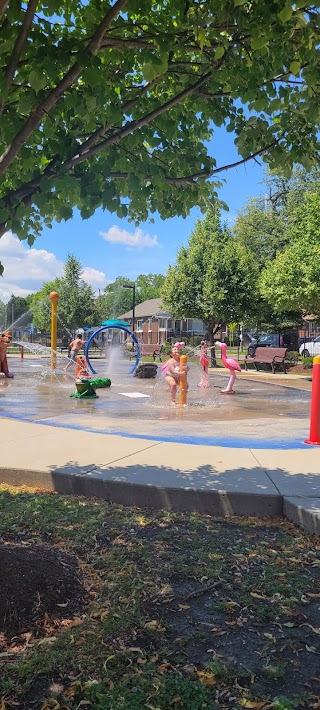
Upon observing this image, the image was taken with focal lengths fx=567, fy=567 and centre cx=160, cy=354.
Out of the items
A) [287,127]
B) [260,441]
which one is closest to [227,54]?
[287,127]

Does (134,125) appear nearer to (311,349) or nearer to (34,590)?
(34,590)

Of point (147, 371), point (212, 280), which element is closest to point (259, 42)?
point (147, 371)

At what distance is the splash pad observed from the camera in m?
8.73

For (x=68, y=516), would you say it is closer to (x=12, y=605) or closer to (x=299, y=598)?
(x=12, y=605)

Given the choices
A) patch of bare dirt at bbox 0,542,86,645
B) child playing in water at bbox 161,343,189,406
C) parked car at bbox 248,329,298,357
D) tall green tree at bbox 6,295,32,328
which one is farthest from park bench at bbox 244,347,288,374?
tall green tree at bbox 6,295,32,328

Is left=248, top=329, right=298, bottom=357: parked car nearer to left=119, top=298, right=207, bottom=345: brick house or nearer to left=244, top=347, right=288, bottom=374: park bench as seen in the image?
left=244, top=347, right=288, bottom=374: park bench

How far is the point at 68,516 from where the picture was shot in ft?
16.4

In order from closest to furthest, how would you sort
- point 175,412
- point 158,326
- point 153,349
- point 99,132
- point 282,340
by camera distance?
point 99,132 → point 175,412 → point 153,349 → point 282,340 → point 158,326

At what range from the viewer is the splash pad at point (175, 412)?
8.73 meters

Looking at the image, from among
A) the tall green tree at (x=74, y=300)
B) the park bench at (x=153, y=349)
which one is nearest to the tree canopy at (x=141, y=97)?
the park bench at (x=153, y=349)

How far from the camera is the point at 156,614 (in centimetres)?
331

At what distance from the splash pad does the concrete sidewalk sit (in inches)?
38.6

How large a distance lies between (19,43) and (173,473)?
4172 mm

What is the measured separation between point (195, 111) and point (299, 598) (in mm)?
4048
